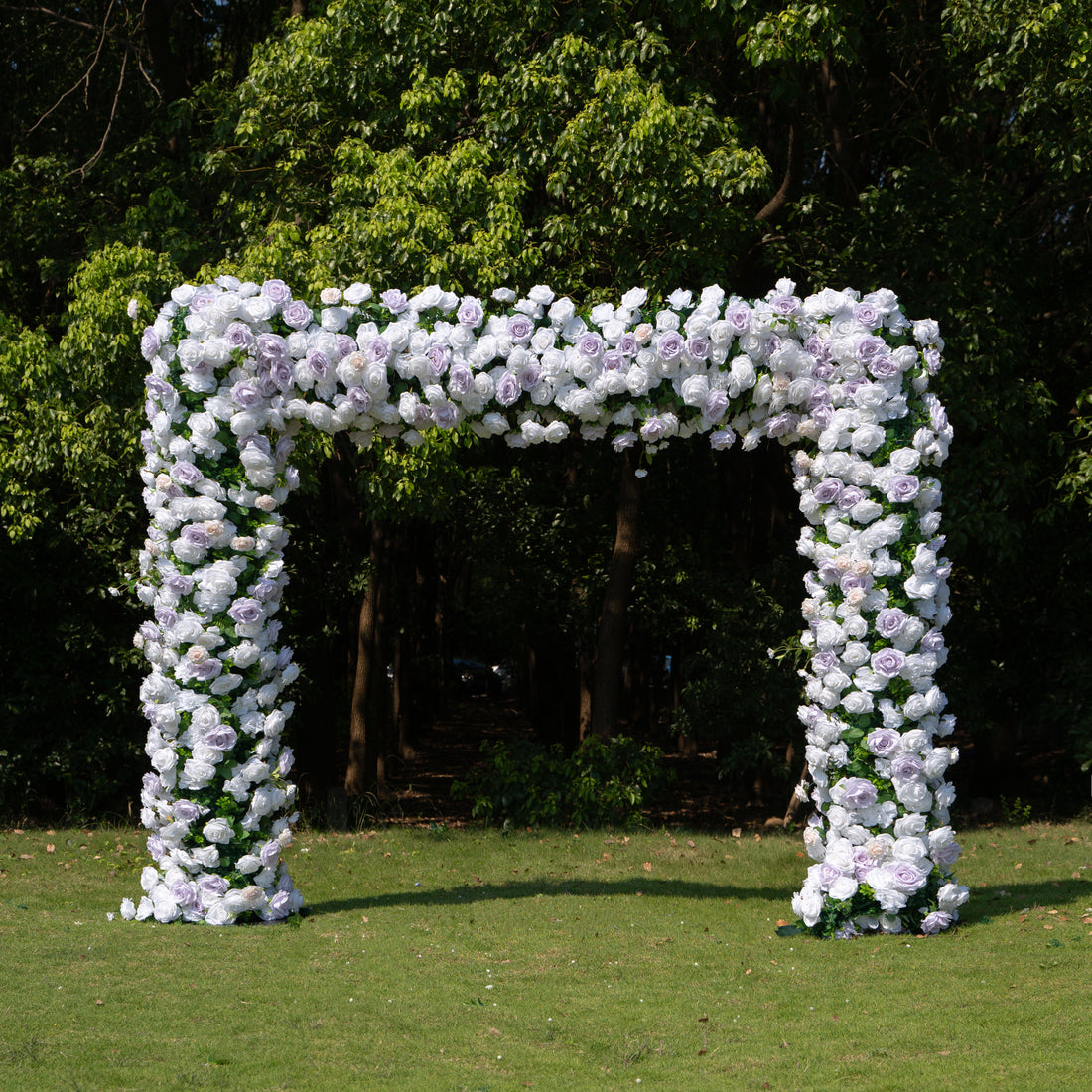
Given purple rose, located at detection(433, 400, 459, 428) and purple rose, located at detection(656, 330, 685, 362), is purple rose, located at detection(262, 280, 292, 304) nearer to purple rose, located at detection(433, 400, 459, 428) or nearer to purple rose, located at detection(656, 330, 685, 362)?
purple rose, located at detection(433, 400, 459, 428)

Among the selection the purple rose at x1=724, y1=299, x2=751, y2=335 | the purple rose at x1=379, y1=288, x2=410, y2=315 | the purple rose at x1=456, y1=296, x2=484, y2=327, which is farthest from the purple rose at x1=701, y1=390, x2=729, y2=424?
the purple rose at x1=379, y1=288, x2=410, y2=315

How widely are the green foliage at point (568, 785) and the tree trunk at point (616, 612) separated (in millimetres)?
403

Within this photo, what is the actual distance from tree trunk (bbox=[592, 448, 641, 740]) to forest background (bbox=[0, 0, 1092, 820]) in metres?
0.04

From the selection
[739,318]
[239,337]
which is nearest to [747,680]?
[739,318]

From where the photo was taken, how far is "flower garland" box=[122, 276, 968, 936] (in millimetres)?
7680

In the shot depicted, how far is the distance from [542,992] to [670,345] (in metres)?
3.84

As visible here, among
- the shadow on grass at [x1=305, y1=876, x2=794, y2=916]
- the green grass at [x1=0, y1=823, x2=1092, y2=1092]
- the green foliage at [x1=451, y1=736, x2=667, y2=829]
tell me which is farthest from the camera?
the green foliage at [x1=451, y1=736, x2=667, y2=829]

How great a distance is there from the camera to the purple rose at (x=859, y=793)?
7.50 metres

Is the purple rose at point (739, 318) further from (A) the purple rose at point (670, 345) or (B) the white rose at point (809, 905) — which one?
(B) the white rose at point (809, 905)

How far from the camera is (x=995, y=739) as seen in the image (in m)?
16.4

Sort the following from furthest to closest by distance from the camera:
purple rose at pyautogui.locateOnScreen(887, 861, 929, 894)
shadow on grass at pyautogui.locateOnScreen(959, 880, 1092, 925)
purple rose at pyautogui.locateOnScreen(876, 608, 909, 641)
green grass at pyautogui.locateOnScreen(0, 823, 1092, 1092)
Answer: shadow on grass at pyautogui.locateOnScreen(959, 880, 1092, 925)
purple rose at pyautogui.locateOnScreen(876, 608, 909, 641)
purple rose at pyautogui.locateOnScreen(887, 861, 929, 894)
green grass at pyautogui.locateOnScreen(0, 823, 1092, 1092)

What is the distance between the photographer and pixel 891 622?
24.9 feet

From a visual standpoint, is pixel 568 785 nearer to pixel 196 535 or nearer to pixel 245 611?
pixel 245 611

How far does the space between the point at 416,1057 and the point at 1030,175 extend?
500 inches
